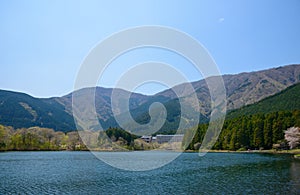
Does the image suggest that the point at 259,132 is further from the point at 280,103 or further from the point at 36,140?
the point at 36,140

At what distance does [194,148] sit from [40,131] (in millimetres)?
45761

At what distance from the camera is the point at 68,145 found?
90.2 m

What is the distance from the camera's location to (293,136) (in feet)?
188

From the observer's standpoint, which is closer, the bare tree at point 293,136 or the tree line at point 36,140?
the bare tree at point 293,136

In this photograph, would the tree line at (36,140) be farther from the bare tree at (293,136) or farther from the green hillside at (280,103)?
the green hillside at (280,103)

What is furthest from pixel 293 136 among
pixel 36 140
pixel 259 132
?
pixel 36 140

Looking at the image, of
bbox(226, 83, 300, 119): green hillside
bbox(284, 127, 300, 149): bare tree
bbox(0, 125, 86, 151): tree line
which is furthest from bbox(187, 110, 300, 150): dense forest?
bbox(0, 125, 86, 151): tree line

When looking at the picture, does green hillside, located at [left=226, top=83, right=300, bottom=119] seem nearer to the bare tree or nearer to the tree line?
the bare tree

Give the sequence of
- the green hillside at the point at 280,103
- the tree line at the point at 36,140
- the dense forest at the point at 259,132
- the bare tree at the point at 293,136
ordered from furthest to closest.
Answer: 1. the green hillside at the point at 280,103
2. the tree line at the point at 36,140
3. the dense forest at the point at 259,132
4. the bare tree at the point at 293,136

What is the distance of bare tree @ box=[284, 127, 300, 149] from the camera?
56.7 meters

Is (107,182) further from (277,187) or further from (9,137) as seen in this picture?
(9,137)

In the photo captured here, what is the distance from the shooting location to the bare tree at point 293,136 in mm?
56719

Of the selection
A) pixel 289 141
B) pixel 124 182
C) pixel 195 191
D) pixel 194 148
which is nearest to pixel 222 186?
pixel 195 191

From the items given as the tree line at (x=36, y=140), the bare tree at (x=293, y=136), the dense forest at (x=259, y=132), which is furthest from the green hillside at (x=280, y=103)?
the tree line at (x=36, y=140)
